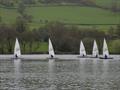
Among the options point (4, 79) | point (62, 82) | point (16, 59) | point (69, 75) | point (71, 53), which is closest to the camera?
point (62, 82)

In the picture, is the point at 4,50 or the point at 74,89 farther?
the point at 4,50

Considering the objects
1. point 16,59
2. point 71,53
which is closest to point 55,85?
point 16,59

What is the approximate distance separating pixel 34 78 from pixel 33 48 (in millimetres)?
117520

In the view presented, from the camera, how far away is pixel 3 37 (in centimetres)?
19788

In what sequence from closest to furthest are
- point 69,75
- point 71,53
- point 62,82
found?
point 62,82, point 69,75, point 71,53

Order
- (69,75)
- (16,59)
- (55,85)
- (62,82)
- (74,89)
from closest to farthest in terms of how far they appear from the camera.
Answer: (74,89), (55,85), (62,82), (69,75), (16,59)

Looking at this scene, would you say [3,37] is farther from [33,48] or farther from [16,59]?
[16,59]

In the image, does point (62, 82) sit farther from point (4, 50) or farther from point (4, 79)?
point (4, 50)

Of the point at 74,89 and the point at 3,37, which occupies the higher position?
the point at 3,37

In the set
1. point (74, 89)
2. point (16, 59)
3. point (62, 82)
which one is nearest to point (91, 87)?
point (74, 89)

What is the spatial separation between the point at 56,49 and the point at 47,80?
11768 centimetres

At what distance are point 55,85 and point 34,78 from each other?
1194 cm

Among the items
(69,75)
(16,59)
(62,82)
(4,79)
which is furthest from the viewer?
(16,59)

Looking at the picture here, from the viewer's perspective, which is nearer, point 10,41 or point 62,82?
point 62,82
